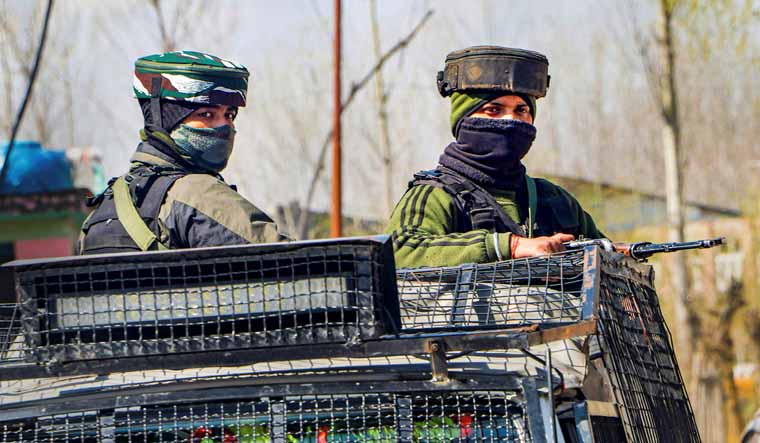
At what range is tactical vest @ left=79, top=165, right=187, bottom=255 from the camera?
13.8 feet

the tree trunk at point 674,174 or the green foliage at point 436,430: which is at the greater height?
the tree trunk at point 674,174

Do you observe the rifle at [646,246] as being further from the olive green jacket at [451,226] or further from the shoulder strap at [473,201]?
the shoulder strap at [473,201]

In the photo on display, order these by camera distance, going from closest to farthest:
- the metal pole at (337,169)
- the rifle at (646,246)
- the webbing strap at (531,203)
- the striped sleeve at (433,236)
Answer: the rifle at (646,246) → the striped sleeve at (433,236) → the webbing strap at (531,203) → the metal pole at (337,169)

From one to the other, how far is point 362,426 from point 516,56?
8.06 feet

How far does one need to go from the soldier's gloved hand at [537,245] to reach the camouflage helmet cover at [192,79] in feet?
3.96

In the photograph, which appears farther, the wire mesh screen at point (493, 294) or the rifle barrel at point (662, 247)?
the rifle barrel at point (662, 247)

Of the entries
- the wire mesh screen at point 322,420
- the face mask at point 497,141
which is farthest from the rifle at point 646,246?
the wire mesh screen at point 322,420

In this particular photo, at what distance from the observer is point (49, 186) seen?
16969 mm

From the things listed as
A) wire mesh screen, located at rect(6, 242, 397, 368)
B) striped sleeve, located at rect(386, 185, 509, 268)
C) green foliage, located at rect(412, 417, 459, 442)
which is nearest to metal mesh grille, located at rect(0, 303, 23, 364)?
wire mesh screen, located at rect(6, 242, 397, 368)

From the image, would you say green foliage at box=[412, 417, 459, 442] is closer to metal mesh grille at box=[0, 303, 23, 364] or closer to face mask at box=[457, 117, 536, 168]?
metal mesh grille at box=[0, 303, 23, 364]

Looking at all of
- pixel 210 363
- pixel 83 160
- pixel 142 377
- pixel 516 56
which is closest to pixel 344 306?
pixel 210 363

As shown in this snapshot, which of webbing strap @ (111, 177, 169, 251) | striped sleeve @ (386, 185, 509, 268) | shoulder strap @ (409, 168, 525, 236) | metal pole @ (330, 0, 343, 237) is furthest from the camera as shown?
metal pole @ (330, 0, 343, 237)

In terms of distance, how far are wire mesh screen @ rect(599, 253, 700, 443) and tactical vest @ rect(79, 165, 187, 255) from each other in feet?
4.93

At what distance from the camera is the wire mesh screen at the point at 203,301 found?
2869 millimetres
